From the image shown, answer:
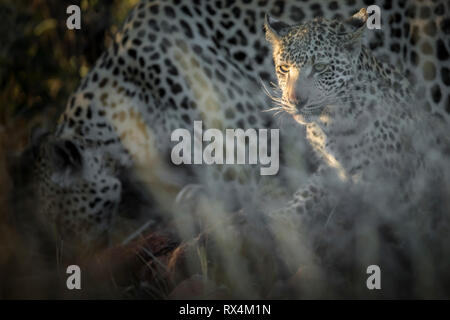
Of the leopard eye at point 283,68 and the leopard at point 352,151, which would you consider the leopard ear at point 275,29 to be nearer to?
the leopard at point 352,151

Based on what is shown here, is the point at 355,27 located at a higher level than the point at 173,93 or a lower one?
higher

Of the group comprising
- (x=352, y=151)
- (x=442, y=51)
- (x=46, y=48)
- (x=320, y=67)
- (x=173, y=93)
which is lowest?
(x=352, y=151)

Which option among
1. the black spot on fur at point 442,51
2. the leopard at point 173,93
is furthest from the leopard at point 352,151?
the black spot on fur at point 442,51

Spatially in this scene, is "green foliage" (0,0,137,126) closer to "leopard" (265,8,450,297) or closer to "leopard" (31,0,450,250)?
"leopard" (31,0,450,250)

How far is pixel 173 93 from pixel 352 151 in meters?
1.87

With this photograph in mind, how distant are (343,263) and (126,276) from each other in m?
1.52

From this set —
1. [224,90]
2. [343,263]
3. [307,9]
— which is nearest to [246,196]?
[224,90]

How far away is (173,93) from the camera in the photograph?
19.8ft

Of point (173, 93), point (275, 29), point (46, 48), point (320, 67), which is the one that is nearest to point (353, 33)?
point (320, 67)

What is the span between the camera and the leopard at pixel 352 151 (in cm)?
464

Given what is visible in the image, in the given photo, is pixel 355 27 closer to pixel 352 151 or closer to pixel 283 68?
pixel 283 68

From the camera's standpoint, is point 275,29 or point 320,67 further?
point 275,29

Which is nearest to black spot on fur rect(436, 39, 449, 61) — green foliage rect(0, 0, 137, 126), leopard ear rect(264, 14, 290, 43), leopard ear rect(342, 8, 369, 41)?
leopard ear rect(342, 8, 369, 41)

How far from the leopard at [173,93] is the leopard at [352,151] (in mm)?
981
